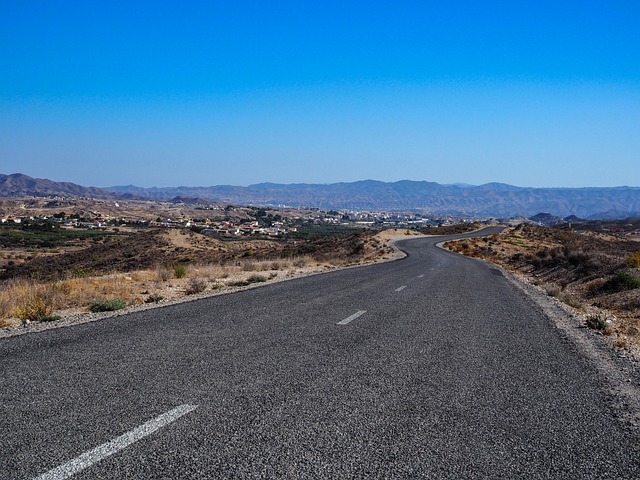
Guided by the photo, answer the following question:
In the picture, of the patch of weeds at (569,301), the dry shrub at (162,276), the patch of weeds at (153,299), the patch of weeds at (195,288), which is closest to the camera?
the patch of weeds at (153,299)

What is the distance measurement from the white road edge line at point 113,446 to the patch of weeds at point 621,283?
17.8 meters

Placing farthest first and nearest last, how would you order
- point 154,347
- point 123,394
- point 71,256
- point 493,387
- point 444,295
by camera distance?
point 71,256
point 444,295
point 154,347
point 493,387
point 123,394

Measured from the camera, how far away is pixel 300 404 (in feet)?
16.9

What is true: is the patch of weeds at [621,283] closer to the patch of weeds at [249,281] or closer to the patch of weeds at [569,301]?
the patch of weeds at [569,301]

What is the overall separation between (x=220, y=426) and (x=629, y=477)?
3.25 m

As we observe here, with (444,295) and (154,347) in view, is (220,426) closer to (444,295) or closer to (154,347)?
(154,347)

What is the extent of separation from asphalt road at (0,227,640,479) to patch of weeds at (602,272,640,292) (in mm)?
10672

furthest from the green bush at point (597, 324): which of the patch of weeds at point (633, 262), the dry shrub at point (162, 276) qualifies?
the dry shrub at point (162, 276)

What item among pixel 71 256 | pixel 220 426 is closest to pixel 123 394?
pixel 220 426

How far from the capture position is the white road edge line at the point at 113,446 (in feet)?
11.8

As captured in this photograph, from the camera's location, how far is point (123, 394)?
17.1 feet

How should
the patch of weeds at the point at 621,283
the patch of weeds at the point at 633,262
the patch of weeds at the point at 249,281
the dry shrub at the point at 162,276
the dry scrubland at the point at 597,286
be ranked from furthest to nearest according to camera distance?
the patch of weeds at the point at 633,262 < the patch of weeds at the point at 621,283 < the dry shrub at the point at 162,276 < the patch of weeds at the point at 249,281 < the dry scrubland at the point at 597,286

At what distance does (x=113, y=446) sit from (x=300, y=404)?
1794 millimetres

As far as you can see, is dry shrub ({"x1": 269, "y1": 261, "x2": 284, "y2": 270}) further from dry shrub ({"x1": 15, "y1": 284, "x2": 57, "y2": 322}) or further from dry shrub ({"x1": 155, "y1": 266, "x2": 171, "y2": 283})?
dry shrub ({"x1": 15, "y1": 284, "x2": 57, "y2": 322})
